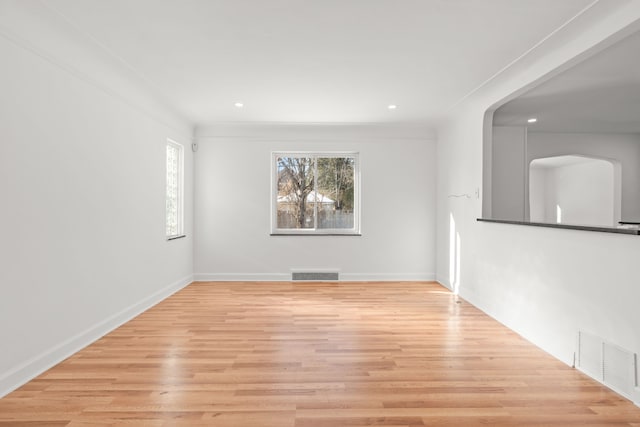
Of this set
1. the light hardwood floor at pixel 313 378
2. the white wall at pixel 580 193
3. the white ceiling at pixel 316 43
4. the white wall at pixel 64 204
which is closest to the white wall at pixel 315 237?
the white ceiling at pixel 316 43

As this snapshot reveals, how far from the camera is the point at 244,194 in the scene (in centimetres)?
604

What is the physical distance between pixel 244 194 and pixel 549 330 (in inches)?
177

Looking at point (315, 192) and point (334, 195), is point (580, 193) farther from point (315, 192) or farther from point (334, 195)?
point (315, 192)

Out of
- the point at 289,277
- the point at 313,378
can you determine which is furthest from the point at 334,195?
the point at 313,378

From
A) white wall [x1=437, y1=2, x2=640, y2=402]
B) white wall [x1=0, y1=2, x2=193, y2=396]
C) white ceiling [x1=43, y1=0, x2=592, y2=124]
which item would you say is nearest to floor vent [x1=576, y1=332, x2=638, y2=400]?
white wall [x1=437, y1=2, x2=640, y2=402]

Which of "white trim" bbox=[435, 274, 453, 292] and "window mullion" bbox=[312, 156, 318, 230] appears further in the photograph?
"window mullion" bbox=[312, 156, 318, 230]

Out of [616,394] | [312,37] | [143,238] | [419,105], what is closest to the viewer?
[616,394]

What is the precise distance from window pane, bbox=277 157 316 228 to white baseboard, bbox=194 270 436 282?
0.86 meters

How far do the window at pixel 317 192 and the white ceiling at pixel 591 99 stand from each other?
2.40 metres

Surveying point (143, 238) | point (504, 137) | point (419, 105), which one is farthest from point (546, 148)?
point (143, 238)

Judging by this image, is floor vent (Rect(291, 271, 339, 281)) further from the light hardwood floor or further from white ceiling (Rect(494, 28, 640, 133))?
white ceiling (Rect(494, 28, 640, 133))

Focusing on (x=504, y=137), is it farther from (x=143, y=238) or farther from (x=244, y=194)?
(x=143, y=238)

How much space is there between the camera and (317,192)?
6.26 metres

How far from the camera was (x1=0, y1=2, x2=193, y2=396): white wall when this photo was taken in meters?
2.39
